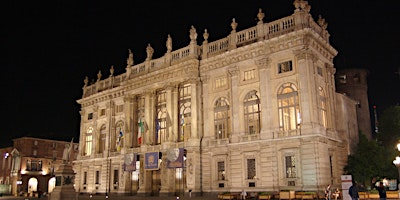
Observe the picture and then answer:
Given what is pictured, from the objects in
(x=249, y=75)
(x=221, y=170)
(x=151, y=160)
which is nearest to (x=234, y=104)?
(x=249, y=75)

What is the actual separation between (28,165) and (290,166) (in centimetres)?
5881

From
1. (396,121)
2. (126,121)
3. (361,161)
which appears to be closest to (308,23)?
(361,161)

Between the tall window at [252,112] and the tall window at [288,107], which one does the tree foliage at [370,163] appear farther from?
the tall window at [252,112]

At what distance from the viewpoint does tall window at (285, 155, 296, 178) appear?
1419 inches

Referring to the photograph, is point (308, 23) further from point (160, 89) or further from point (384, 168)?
point (160, 89)

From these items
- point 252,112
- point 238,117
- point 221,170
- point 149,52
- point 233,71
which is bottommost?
point 221,170

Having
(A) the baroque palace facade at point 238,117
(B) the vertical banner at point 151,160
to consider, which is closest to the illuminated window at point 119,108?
(A) the baroque palace facade at point 238,117

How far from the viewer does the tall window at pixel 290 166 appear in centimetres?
3603

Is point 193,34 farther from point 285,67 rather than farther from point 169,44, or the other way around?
point 285,67

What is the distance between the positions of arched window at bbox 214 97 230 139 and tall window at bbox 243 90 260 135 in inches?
94.1

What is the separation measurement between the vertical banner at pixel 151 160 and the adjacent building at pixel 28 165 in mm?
31659

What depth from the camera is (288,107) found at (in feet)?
125

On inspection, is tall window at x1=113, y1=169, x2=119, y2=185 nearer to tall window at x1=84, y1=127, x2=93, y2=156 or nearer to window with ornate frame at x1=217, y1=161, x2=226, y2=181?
tall window at x1=84, y1=127, x2=93, y2=156

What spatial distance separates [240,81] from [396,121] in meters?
20.0
